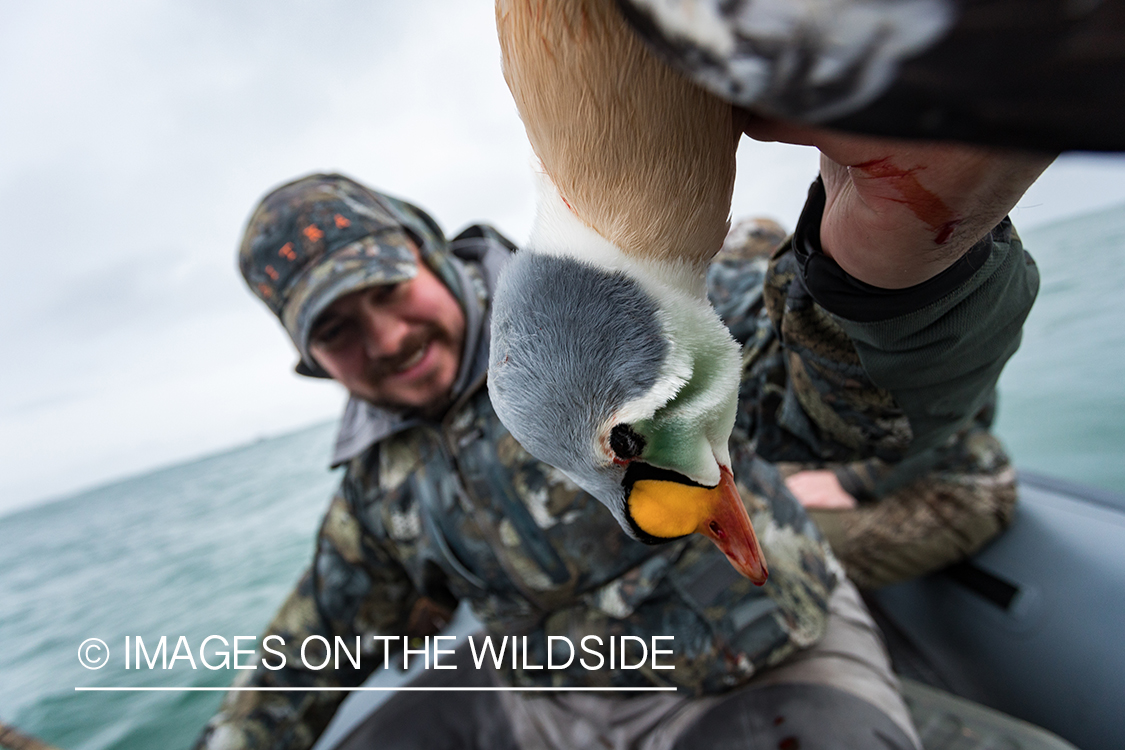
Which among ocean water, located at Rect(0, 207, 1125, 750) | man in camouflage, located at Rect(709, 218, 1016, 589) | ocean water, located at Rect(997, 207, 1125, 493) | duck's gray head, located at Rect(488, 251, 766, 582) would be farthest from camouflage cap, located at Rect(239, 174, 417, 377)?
ocean water, located at Rect(997, 207, 1125, 493)

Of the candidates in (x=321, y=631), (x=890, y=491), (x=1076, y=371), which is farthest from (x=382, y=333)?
(x=1076, y=371)

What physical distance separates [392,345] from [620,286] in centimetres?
123

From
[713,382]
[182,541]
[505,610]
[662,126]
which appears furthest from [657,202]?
[182,541]

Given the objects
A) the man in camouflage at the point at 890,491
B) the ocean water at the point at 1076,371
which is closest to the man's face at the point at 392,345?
the man in camouflage at the point at 890,491

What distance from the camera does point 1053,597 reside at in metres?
1.71

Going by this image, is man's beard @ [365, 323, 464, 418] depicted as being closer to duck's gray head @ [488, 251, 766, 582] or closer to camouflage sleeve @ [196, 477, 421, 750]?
Result: camouflage sleeve @ [196, 477, 421, 750]

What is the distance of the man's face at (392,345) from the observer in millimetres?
1602

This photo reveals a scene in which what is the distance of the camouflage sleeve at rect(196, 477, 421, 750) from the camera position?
1.70m

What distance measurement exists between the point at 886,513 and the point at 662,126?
7.22ft

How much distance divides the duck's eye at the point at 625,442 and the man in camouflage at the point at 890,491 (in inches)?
30.6

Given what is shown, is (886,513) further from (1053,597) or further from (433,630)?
(433,630)

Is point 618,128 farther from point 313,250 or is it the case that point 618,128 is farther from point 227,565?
point 227,565

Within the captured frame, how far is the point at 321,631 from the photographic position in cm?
178

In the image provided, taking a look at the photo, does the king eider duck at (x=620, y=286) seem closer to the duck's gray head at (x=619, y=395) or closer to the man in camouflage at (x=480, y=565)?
the duck's gray head at (x=619, y=395)
